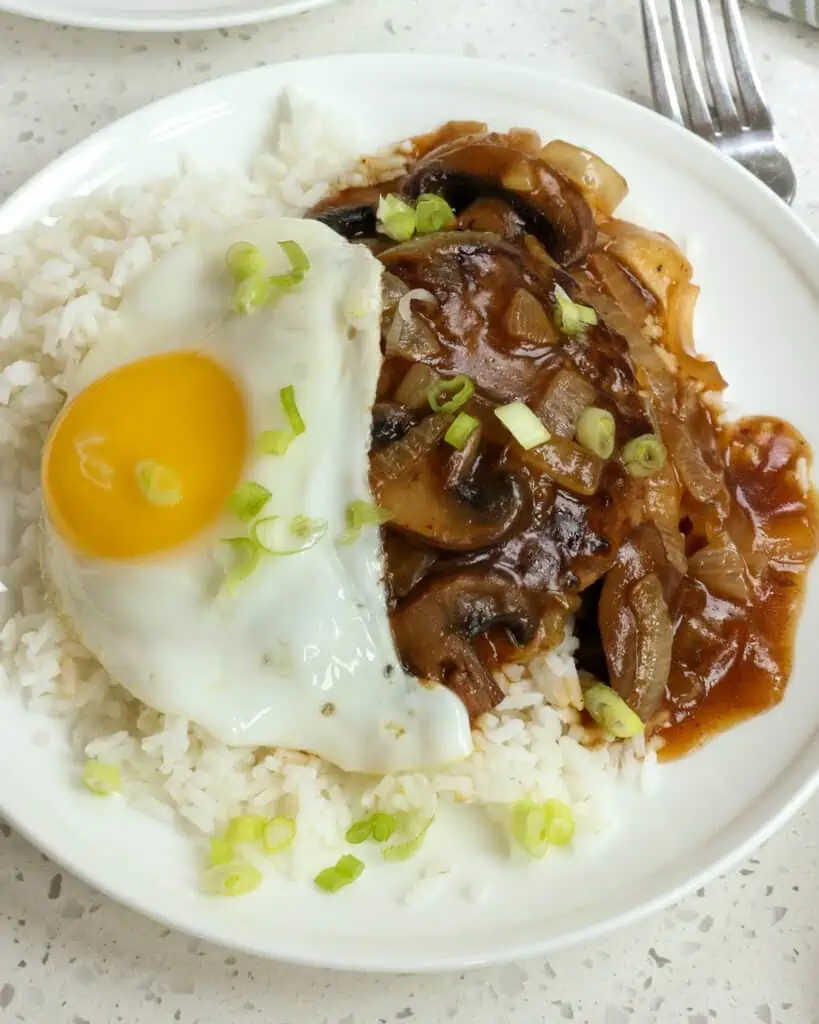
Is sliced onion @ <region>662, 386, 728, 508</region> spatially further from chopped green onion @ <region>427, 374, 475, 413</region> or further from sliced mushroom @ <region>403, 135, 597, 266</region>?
chopped green onion @ <region>427, 374, 475, 413</region>

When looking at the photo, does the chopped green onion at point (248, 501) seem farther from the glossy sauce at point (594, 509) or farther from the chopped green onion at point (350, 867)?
the chopped green onion at point (350, 867)

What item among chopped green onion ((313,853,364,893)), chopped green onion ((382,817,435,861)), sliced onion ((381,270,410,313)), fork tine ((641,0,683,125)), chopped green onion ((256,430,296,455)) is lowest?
chopped green onion ((313,853,364,893))

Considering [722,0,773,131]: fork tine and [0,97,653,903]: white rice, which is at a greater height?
[722,0,773,131]: fork tine

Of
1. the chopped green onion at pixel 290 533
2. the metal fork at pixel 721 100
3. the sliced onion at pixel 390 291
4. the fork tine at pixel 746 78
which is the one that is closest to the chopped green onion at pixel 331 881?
the chopped green onion at pixel 290 533

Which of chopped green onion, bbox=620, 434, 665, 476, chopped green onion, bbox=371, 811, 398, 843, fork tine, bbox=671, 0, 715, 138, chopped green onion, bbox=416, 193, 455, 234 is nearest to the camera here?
chopped green onion, bbox=371, 811, 398, 843

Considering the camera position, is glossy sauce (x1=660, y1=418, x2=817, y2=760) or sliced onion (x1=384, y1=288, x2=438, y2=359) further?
glossy sauce (x1=660, y1=418, x2=817, y2=760)

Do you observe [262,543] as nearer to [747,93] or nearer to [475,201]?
[475,201]

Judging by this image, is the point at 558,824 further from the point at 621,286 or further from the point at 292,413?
the point at 621,286

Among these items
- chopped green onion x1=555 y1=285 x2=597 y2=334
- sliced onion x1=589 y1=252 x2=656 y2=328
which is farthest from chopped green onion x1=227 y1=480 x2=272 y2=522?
sliced onion x1=589 y1=252 x2=656 y2=328
